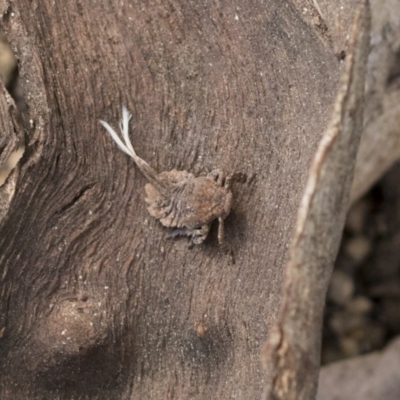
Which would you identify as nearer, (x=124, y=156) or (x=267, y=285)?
(x=267, y=285)

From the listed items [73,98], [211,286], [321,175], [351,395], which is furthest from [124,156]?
[351,395]

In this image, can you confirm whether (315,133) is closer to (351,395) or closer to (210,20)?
(210,20)

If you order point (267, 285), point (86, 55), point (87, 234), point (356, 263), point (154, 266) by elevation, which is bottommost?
point (356, 263)

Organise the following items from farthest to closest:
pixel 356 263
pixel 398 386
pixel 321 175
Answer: pixel 356 263 → pixel 398 386 → pixel 321 175
